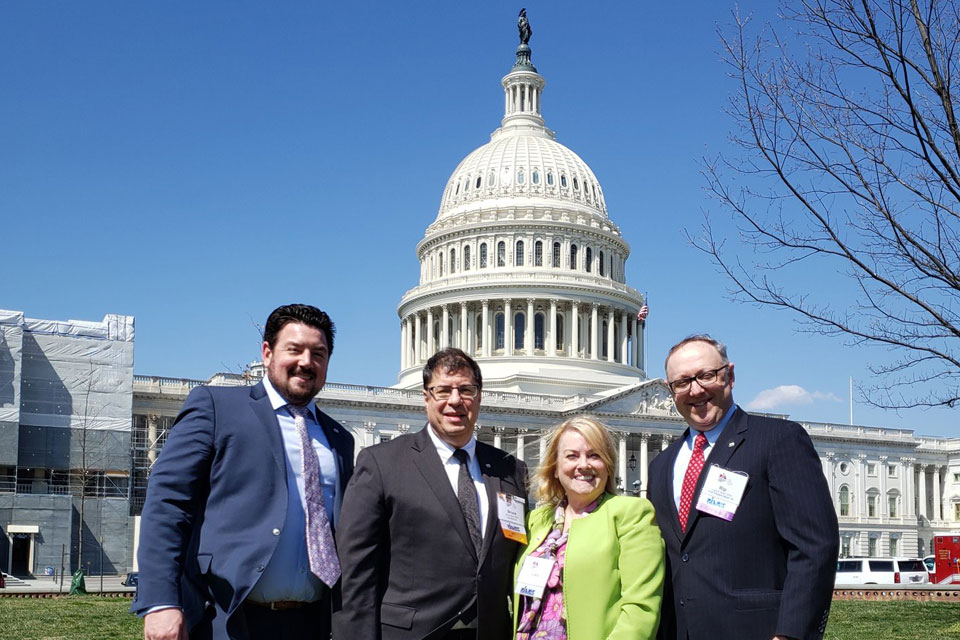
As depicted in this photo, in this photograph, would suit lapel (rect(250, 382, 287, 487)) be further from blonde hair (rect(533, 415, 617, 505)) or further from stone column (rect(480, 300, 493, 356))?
stone column (rect(480, 300, 493, 356))

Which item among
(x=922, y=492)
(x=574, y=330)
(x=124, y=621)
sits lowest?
(x=922, y=492)

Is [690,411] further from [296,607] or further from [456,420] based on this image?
[296,607]

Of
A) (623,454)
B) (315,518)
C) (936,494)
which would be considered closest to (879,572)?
(623,454)

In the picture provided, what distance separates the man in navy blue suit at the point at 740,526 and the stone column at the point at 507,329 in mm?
81585

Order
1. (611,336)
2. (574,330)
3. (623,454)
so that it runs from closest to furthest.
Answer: (623,454) < (574,330) < (611,336)

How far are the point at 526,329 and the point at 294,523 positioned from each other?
3282 inches

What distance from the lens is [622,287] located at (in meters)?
94.9

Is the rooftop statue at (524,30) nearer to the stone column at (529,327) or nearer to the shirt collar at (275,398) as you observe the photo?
the stone column at (529,327)

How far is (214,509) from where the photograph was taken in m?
7.01

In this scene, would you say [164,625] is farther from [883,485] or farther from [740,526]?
[883,485]

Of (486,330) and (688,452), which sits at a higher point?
(486,330)

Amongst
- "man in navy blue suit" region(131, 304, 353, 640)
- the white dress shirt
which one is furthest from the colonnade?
"man in navy blue suit" region(131, 304, 353, 640)

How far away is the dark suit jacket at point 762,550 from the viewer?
6.57 meters

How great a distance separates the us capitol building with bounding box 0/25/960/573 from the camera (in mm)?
60031
